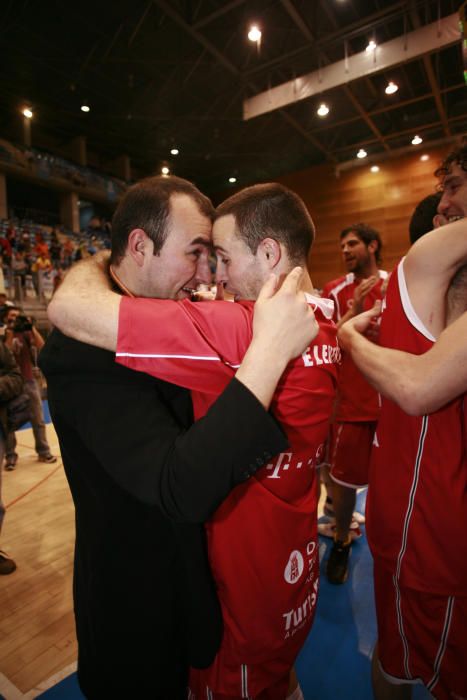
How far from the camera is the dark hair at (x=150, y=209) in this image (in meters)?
1.10

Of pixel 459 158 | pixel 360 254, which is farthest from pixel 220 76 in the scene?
pixel 459 158

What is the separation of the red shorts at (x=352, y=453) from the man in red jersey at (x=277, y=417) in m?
1.45

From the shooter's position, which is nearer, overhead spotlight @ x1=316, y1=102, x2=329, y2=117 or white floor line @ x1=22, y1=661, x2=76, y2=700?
white floor line @ x1=22, y1=661, x2=76, y2=700

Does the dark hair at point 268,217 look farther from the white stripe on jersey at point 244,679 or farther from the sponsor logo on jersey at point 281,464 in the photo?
the white stripe on jersey at point 244,679

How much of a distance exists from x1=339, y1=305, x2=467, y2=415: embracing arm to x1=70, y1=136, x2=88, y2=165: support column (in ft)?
61.0

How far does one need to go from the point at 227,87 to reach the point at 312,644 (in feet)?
40.1

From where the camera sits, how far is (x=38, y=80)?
11.1 m

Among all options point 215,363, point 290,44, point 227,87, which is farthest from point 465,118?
point 215,363

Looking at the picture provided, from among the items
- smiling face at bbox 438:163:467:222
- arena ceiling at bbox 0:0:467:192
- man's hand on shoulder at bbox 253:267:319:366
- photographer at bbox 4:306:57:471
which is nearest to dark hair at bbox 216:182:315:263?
man's hand on shoulder at bbox 253:267:319:366

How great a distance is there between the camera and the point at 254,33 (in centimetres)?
812

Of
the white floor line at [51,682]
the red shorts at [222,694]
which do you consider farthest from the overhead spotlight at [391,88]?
the white floor line at [51,682]

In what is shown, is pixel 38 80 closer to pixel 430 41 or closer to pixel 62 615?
pixel 430 41

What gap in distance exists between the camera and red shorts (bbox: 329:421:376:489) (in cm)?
258

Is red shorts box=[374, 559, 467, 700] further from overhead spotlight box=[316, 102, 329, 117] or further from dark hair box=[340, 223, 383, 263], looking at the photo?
overhead spotlight box=[316, 102, 329, 117]
